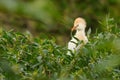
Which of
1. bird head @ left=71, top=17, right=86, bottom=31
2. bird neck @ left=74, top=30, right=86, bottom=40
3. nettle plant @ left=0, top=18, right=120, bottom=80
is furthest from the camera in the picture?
bird head @ left=71, top=17, right=86, bottom=31

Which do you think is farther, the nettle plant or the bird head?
the bird head

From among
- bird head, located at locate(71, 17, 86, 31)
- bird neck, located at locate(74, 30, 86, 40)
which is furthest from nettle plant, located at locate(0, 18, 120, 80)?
bird head, located at locate(71, 17, 86, 31)

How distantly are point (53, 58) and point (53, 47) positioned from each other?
0.43 feet

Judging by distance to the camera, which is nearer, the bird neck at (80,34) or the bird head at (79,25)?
the bird neck at (80,34)

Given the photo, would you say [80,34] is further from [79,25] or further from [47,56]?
[47,56]

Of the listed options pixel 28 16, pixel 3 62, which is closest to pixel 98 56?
pixel 3 62

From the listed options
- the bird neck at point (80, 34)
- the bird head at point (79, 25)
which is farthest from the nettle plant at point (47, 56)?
the bird head at point (79, 25)

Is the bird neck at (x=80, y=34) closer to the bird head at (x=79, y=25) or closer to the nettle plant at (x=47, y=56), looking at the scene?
the bird head at (x=79, y=25)

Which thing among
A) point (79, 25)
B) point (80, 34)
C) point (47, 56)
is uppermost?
point (79, 25)

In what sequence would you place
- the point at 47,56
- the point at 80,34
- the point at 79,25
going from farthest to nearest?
the point at 79,25 < the point at 80,34 < the point at 47,56

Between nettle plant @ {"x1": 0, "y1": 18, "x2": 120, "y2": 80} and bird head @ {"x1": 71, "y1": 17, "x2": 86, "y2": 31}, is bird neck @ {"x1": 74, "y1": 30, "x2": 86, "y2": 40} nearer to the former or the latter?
bird head @ {"x1": 71, "y1": 17, "x2": 86, "y2": 31}

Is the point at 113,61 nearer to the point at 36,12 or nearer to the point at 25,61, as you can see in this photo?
the point at 36,12

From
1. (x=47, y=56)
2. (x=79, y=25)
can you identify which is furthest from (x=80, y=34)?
(x=47, y=56)

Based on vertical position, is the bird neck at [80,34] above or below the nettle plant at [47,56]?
above
